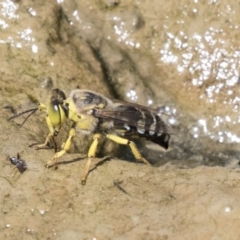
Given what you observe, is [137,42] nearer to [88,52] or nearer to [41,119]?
[88,52]

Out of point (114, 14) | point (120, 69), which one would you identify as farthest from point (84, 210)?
point (114, 14)

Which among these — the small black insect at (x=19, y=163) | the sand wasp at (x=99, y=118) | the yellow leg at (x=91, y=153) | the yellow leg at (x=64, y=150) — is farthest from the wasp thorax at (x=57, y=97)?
the small black insect at (x=19, y=163)

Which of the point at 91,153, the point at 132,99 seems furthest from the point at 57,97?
the point at 132,99

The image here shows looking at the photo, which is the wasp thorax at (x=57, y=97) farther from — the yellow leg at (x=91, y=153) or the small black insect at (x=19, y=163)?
the small black insect at (x=19, y=163)

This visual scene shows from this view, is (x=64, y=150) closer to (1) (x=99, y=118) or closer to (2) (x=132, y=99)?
(1) (x=99, y=118)

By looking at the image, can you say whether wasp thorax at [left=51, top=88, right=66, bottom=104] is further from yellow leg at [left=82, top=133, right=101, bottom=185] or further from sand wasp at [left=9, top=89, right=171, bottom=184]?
yellow leg at [left=82, top=133, right=101, bottom=185]
